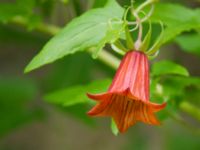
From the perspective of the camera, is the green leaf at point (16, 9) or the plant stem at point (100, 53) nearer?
the green leaf at point (16, 9)

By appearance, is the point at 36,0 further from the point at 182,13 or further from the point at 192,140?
the point at 192,140

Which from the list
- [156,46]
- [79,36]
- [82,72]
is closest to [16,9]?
[79,36]

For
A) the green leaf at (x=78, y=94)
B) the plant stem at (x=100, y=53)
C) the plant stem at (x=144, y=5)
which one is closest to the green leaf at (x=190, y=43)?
the plant stem at (x=100, y=53)

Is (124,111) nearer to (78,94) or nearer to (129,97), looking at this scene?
(129,97)

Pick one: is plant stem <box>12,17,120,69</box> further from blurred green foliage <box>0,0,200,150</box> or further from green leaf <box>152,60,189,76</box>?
green leaf <box>152,60,189,76</box>

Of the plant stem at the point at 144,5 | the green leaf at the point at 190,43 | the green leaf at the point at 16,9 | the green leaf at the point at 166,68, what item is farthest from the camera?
the green leaf at the point at 190,43

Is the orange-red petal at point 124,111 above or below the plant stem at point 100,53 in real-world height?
above

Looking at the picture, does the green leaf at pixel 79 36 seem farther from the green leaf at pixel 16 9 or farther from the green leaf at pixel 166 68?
the green leaf at pixel 16 9

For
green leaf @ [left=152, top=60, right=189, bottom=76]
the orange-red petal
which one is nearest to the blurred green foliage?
green leaf @ [left=152, top=60, right=189, bottom=76]
